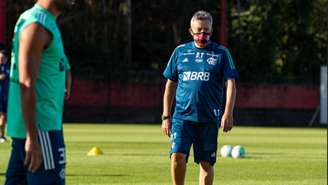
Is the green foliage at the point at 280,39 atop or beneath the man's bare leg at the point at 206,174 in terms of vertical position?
beneath

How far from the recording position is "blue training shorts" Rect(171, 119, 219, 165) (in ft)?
39.5

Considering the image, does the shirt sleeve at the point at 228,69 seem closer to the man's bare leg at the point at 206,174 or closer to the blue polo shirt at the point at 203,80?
the blue polo shirt at the point at 203,80

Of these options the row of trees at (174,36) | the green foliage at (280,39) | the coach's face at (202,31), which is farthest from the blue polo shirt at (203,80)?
the green foliage at (280,39)

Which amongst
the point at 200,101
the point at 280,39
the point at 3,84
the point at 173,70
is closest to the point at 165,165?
the point at 173,70

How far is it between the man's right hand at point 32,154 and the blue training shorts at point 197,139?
4759 millimetres

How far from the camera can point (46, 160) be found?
755cm

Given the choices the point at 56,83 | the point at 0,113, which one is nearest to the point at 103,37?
the point at 0,113

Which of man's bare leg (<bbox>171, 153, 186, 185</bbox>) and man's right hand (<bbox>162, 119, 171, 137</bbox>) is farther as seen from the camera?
man's right hand (<bbox>162, 119, 171, 137</bbox>)

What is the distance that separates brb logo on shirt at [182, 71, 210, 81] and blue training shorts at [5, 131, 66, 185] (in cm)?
447

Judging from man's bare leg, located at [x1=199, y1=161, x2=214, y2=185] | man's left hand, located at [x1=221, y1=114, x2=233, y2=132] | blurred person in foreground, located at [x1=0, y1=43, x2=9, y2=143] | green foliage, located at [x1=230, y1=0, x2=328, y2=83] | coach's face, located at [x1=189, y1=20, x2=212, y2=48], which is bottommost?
green foliage, located at [x1=230, y1=0, x2=328, y2=83]

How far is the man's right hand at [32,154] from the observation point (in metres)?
7.29

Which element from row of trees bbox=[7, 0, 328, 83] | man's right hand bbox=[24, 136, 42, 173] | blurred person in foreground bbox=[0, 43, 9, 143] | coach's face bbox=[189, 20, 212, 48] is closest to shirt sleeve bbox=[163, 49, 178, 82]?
coach's face bbox=[189, 20, 212, 48]

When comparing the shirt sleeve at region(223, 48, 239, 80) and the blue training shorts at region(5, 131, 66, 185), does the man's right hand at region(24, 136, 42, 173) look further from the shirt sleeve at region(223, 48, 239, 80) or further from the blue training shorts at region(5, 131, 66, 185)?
the shirt sleeve at region(223, 48, 239, 80)

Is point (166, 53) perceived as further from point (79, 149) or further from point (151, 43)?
point (79, 149)
